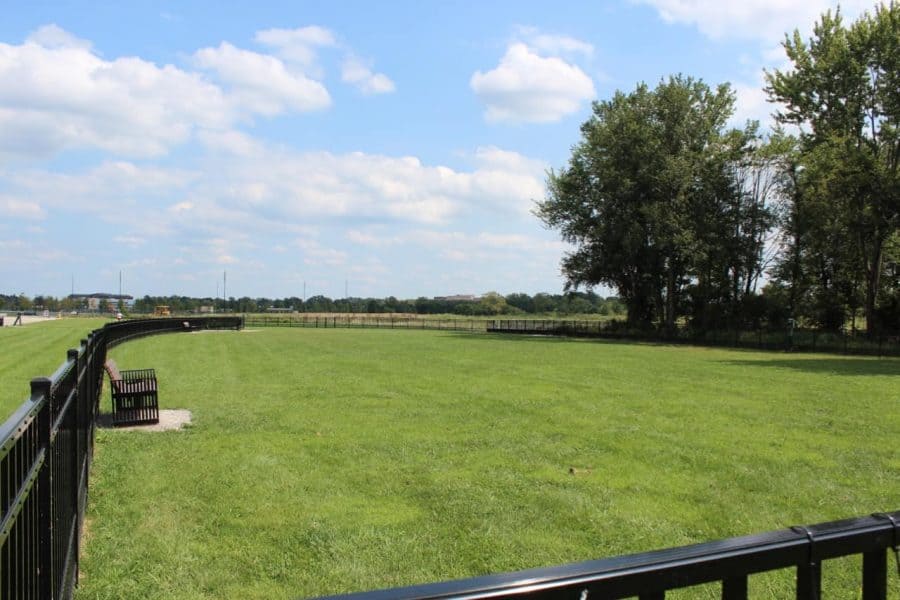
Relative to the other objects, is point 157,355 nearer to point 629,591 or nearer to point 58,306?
point 629,591

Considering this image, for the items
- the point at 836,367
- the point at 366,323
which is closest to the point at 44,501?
the point at 836,367

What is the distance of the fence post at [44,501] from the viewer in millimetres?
3115

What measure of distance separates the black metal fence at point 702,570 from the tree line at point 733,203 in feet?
143

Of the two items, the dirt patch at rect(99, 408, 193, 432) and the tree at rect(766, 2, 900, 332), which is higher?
the tree at rect(766, 2, 900, 332)

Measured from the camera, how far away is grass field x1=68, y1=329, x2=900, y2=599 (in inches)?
217

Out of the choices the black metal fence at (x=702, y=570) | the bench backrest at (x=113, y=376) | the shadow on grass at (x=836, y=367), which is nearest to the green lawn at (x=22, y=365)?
the bench backrest at (x=113, y=376)

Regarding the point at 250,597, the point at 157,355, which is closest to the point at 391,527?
the point at 250,597

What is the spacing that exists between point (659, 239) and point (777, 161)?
1100 centimetres

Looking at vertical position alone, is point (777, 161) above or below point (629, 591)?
above

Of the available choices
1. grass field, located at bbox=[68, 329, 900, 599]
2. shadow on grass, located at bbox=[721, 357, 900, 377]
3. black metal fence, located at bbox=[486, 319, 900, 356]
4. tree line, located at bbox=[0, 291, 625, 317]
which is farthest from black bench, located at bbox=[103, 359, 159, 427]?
tree line, located at bbox=[0, 291, 625, 317]

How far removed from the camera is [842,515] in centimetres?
682

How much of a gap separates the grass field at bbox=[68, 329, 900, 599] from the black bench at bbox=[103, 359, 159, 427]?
2.43 ft

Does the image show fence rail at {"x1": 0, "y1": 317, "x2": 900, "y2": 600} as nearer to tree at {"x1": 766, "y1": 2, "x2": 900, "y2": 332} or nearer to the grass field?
the grass field

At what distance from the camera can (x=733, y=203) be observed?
163 ft
